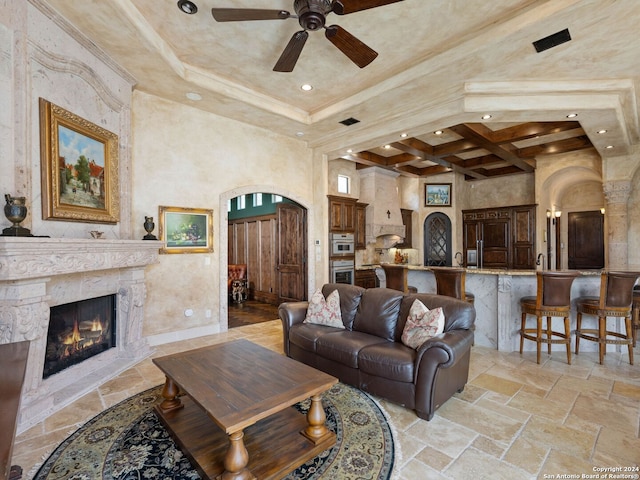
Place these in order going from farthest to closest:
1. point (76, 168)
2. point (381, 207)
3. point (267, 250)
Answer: point (381, 207) < point (267, 250) < point (76, 168)

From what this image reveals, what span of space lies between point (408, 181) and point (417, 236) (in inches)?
65.1

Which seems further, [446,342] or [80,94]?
[80,94]

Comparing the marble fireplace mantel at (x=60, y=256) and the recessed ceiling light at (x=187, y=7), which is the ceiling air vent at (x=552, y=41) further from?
the marble fireplace mantel at (x=60, y=256)

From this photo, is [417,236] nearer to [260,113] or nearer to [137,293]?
[260,113]

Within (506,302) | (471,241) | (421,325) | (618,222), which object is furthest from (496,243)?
(421,325)

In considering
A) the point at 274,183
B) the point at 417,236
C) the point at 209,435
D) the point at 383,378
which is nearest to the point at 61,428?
the point at 209,435

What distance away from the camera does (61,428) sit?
8.18ft

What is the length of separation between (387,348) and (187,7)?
12.2 ft

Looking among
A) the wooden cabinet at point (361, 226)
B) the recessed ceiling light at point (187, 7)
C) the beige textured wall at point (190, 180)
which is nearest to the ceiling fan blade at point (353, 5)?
the recessed ceiling light at point (187, 7)

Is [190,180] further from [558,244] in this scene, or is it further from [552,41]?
[558,244]

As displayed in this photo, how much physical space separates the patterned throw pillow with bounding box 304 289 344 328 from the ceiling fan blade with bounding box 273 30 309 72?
8.46 ft

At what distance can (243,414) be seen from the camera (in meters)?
1.80

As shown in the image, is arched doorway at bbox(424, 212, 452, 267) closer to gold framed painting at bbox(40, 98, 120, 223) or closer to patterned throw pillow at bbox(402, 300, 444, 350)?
patterned throw pillow at bbox(402, 300, 444, 350)

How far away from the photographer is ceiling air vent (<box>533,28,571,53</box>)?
3.04m
